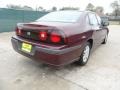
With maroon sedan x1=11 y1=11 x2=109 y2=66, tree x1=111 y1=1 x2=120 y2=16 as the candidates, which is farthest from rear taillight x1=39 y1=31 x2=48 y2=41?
tree x1=111 y1=1 x2=120 y2=16

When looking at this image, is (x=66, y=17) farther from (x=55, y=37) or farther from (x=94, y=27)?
(x=55, y=37)

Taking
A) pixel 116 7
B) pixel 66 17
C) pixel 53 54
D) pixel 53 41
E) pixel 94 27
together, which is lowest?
pixel 53 54

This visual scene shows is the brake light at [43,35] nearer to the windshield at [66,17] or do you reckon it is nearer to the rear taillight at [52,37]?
the rear taillight at [52,37]

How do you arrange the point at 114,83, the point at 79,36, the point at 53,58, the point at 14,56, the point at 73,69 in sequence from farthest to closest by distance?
the point at 14,56
the point at 73,69
the point at 79,36
the point at 114,83
the point at 53,58

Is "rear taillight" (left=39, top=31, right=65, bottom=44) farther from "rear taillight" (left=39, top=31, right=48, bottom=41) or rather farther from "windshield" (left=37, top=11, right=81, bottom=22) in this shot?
"windshield" (left=37, top=11, right=81, bottom=22)

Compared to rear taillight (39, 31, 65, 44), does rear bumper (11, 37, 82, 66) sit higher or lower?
lower

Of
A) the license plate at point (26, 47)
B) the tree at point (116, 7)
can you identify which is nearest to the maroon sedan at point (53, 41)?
the license plate at point (26, 47)

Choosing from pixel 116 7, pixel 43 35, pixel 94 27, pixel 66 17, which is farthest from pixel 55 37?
pixel 116 7

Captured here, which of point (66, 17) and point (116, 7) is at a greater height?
point (116, 7)

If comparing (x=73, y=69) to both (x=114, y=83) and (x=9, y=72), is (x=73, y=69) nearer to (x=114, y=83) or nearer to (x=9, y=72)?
(x=114, y=83)

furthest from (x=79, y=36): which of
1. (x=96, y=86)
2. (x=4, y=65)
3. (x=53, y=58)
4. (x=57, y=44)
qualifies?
(x=4, y=65)

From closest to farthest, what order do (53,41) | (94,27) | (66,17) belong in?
(53,41) < (66,17) < (94,27)

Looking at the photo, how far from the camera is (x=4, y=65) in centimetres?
367

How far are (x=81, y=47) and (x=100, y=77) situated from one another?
751mm
